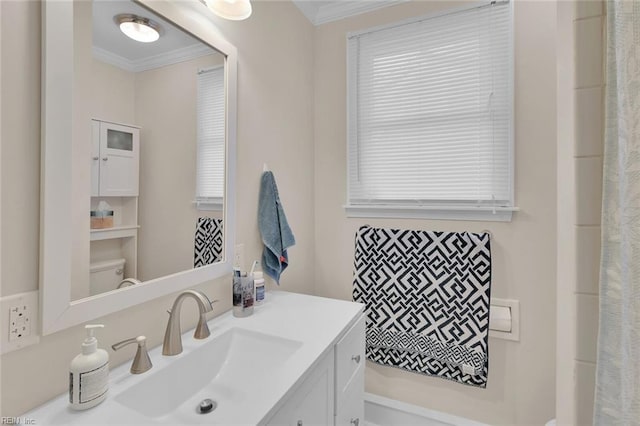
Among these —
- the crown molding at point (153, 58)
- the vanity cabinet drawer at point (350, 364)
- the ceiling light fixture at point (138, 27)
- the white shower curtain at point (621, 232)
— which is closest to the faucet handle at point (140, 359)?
the vanity cabinet drawer at point (350, 364)

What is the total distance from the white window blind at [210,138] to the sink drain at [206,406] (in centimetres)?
66

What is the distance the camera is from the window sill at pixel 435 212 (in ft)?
5.14

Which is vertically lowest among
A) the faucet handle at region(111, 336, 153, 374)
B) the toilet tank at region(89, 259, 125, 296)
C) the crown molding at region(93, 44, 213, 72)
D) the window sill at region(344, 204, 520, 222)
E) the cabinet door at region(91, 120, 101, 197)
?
the faucet handle at region(111, 336, 153, 374)

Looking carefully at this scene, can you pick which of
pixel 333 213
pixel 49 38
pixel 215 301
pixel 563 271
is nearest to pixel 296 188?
pixel 333 213

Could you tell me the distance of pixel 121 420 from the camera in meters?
0.67

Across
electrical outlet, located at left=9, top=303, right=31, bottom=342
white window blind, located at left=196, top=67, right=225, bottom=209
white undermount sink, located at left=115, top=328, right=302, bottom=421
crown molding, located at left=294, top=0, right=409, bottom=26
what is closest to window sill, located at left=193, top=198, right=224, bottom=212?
white window blind, located at left=196, top=67, right=225, bottom=209

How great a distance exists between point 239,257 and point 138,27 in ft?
3.02

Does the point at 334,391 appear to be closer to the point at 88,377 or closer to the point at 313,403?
the point at 313,403

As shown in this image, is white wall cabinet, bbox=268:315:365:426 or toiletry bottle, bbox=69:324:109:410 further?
white wall cabinet, bbox=268:315:365:426

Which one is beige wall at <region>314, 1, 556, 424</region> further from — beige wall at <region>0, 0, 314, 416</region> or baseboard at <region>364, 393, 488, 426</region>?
beige wall at <region>0, 0, 314, 416</region>

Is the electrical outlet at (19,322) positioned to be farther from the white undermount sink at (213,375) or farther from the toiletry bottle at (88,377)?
the white undermount sink at (213,375)

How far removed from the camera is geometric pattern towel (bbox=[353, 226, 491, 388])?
1.57 m

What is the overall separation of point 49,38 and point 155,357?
89 centimetres

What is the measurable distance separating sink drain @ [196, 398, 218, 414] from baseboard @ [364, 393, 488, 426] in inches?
49.0
